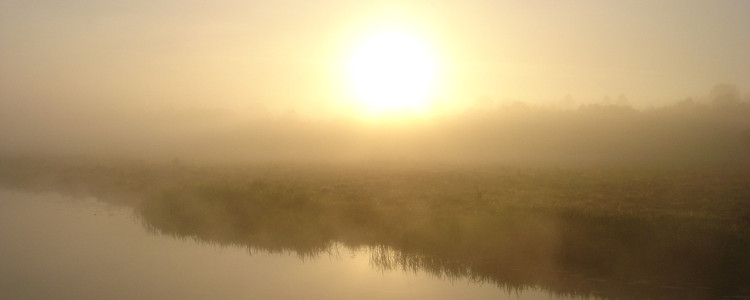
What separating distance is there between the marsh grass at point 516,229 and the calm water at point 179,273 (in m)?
0.77

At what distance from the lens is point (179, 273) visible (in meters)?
15.0

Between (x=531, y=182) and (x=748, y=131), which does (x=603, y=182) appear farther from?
(x=748, y=131)

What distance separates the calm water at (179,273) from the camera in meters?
13.0

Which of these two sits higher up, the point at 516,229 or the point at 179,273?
the point at 516,229

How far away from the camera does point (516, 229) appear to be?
620 inches

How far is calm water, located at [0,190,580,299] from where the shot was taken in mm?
13047

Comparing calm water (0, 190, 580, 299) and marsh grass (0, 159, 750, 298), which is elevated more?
marsh grass (0, 159, 750, 298)

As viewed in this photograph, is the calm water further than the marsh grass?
No

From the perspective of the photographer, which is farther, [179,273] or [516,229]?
[516,229]

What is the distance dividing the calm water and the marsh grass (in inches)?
30.1

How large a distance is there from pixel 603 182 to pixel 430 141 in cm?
6972

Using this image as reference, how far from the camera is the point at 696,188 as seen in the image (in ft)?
92.2

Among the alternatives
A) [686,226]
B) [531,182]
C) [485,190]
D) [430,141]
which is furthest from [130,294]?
[430,141]

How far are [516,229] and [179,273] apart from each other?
9.30 meters
